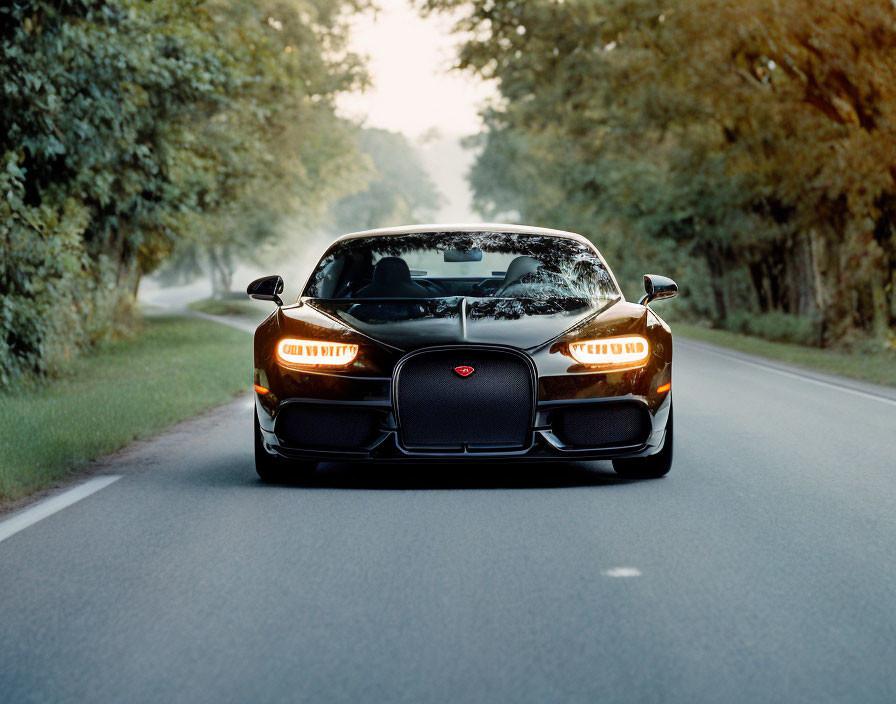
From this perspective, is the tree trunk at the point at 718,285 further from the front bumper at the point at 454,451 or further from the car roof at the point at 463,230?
the front bumper at the point at 454,451

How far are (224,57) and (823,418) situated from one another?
39.6ft

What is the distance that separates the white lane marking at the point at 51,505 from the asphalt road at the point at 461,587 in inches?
3.3

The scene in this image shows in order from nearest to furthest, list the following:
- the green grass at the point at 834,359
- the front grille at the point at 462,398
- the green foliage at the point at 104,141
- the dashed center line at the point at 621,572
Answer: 1. the dashed center line at the point at 621,572
2. the front grille at the point at 462,398
3. the green foliage at the point at 104,141
4. the green grass at the point at 834,359

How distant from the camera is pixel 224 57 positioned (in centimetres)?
1962

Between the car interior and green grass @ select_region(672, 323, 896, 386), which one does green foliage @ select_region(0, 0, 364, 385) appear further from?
green grass @ select_region(672, 323, 896, 386)

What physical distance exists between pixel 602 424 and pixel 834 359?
14482 millimetres

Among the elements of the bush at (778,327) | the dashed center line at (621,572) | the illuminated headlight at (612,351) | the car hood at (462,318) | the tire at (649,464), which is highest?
the car hood at (462,318)

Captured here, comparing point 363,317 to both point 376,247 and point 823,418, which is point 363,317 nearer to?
point 376,247

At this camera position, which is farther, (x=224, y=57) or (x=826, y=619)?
(x=224, y=57)

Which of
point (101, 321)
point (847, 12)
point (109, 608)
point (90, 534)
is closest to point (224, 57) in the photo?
point (101, 321)

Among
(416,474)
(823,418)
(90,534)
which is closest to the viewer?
(90,534)

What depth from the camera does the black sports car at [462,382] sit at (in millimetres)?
6645

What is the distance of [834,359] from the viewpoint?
2022cm

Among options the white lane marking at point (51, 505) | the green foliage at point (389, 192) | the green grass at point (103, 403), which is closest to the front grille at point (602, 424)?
the white lane marking at point (51, 505)
